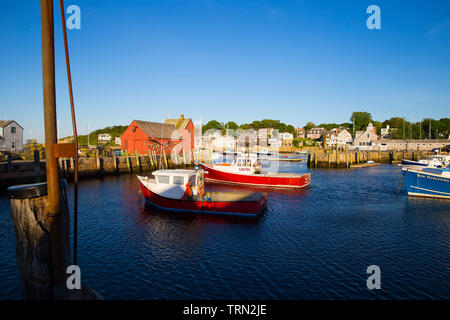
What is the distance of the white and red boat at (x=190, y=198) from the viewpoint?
2067 centimetres

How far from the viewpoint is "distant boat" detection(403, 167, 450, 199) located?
2675 centimetres

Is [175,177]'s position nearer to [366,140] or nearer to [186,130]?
[186,130]

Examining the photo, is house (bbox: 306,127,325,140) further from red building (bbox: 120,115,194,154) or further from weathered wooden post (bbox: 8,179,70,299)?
weathered wooden post (bbox: 8,179,70,299)

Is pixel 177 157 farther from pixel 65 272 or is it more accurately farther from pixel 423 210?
pixel 65 272

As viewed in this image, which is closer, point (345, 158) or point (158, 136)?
point (158, 136)

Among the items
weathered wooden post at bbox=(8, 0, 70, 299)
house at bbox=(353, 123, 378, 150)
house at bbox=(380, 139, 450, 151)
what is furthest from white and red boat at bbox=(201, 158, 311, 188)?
house at bbox=(353, 123, 378, 150)

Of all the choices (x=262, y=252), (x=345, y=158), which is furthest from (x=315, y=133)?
(x=262, y=252)

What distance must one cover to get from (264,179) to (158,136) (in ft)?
105

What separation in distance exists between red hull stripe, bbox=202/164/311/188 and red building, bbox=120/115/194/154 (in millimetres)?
23850

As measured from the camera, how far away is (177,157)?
5734 centimetres

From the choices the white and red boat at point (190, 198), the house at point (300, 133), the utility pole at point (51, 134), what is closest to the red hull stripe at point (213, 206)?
the white and red boat at point (190, 198)

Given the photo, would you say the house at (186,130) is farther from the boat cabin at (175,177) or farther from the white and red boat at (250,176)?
the boat cabin at (175,177)

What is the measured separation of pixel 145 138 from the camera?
56.1m

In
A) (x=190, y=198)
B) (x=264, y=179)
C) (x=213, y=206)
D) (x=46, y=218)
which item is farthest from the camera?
(x=264, y=179)
